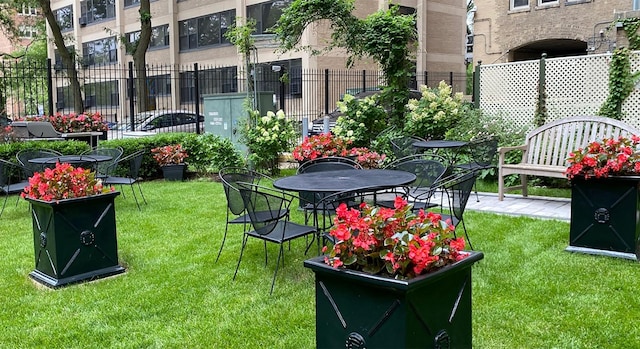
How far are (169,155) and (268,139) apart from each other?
6.88 feet

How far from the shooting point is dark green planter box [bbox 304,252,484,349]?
7.32 feet

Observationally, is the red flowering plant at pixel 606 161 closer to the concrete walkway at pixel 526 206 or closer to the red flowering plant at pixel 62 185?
the concrete walkway at pixel 526 206

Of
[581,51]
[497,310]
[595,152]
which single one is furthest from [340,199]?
[581,51]

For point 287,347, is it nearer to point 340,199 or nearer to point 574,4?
point 340,199

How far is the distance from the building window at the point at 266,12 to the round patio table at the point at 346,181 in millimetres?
19881

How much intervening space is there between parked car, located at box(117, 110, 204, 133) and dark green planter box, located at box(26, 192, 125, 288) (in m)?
10.9

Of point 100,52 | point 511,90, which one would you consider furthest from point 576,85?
point 100,52

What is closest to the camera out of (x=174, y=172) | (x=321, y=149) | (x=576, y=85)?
(x=321, y=149)

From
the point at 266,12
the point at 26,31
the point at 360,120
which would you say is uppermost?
the point at 26,31

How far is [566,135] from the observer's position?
24.8 ft

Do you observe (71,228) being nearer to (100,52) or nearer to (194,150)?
(194,150)

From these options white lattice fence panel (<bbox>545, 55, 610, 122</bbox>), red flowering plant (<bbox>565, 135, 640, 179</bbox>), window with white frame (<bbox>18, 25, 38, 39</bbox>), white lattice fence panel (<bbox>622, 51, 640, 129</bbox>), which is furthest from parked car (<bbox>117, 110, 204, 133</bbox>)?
window with white frame (<bbox>18, 25, 38, 39</bbox>)

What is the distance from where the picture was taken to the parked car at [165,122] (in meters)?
15.7

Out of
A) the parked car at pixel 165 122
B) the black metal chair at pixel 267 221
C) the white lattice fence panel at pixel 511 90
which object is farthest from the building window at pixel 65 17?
the black metal chair at pixel 267 221
